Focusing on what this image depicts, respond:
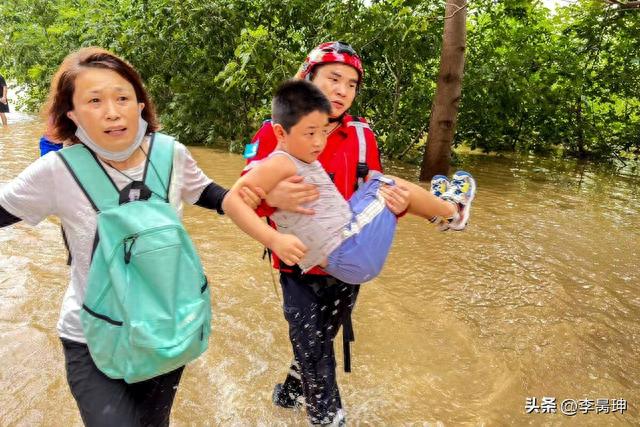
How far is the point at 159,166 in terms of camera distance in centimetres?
169

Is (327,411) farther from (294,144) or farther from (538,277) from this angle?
(538,277)

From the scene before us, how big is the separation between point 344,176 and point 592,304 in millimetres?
3049

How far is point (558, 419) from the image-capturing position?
2.68 metres

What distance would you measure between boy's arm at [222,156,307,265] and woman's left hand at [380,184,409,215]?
408 mm

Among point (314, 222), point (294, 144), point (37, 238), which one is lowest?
point (37, 238)

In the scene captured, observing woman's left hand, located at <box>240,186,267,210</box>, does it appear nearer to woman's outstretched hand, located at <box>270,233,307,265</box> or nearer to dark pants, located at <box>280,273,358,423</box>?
woman's outstretched hand, located at <box>270,233,307,265</box>

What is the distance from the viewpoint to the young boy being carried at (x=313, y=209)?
1808mm

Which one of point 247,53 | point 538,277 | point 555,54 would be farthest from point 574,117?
point 538,277

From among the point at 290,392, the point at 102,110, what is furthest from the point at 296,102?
the point at 290,392

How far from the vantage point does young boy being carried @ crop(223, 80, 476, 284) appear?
1.81 m

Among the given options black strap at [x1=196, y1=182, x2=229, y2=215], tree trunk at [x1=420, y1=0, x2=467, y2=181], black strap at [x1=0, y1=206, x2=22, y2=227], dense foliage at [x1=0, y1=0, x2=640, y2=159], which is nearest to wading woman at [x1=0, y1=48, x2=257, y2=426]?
black strap at [x1=0, y1=206, x2=22, y2=227]

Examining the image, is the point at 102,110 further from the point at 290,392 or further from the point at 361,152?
the point at 290,392

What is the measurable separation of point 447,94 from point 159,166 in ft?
23.3

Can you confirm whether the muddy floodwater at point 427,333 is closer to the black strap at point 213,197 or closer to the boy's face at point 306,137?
the black strap at point 213,197
